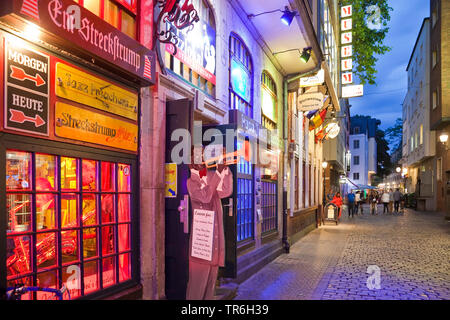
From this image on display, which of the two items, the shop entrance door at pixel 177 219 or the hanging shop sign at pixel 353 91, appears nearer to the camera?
the shop entrance door at pixel 177 219

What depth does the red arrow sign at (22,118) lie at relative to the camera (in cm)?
320

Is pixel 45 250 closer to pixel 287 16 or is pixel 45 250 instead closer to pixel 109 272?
pixel 109 272

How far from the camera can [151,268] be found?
4.95 m

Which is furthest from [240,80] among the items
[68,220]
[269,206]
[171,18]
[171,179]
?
[68,220]

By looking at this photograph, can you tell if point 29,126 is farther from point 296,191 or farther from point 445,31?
point 445,31

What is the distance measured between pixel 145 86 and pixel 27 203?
2227 millimetres

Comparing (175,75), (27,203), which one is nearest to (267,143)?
(175,75)

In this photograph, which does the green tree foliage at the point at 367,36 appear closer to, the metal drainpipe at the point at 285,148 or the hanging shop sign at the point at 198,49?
the metal drainpipe at the point at 285,148

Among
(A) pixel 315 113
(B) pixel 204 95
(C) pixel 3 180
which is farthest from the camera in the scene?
(A) pixel 315 113

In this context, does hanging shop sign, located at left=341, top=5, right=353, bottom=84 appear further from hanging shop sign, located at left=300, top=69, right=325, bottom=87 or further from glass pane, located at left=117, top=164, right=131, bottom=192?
glass pane, located at left=117, top=164, right=131, bottom=192

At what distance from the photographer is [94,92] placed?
4223 mm

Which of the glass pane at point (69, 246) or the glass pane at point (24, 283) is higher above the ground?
the glass pane at point (69, 246)

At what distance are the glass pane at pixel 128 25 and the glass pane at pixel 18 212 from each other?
2625 mm

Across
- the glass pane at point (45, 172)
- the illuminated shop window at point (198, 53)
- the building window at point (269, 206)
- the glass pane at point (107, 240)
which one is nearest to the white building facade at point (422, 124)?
the building window at point (269, 206)
